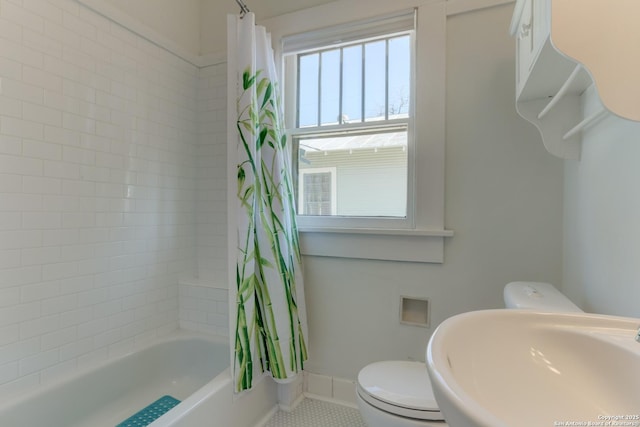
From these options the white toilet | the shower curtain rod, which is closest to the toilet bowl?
the white toilet

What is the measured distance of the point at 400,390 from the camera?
1215mm

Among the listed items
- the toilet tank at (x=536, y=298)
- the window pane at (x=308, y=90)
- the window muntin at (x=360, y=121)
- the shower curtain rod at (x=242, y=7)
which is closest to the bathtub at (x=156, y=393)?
the window muntin at (x=360, y=121)

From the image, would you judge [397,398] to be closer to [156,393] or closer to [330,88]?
[156,393]

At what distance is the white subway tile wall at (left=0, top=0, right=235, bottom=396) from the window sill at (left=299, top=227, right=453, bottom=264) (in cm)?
65

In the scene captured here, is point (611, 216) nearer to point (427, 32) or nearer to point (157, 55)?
point (427, 32)

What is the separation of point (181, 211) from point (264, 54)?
1073mm

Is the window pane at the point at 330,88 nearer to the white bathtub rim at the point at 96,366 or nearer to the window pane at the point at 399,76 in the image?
the window pane at the point at 399,76

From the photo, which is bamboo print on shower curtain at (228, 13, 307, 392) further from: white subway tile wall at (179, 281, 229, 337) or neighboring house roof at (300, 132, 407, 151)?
white subway tile wall at (179, 281, 229, 337)

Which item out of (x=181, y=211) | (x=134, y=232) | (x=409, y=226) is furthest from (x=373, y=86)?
(x=134, y=232)

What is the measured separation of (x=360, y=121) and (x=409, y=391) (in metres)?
1.32

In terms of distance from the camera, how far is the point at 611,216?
0.93 m

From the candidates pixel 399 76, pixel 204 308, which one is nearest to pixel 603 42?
pixel 399 76

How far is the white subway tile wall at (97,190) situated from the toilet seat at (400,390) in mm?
1015

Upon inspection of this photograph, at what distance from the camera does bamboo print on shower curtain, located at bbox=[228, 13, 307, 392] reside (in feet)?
4.76
